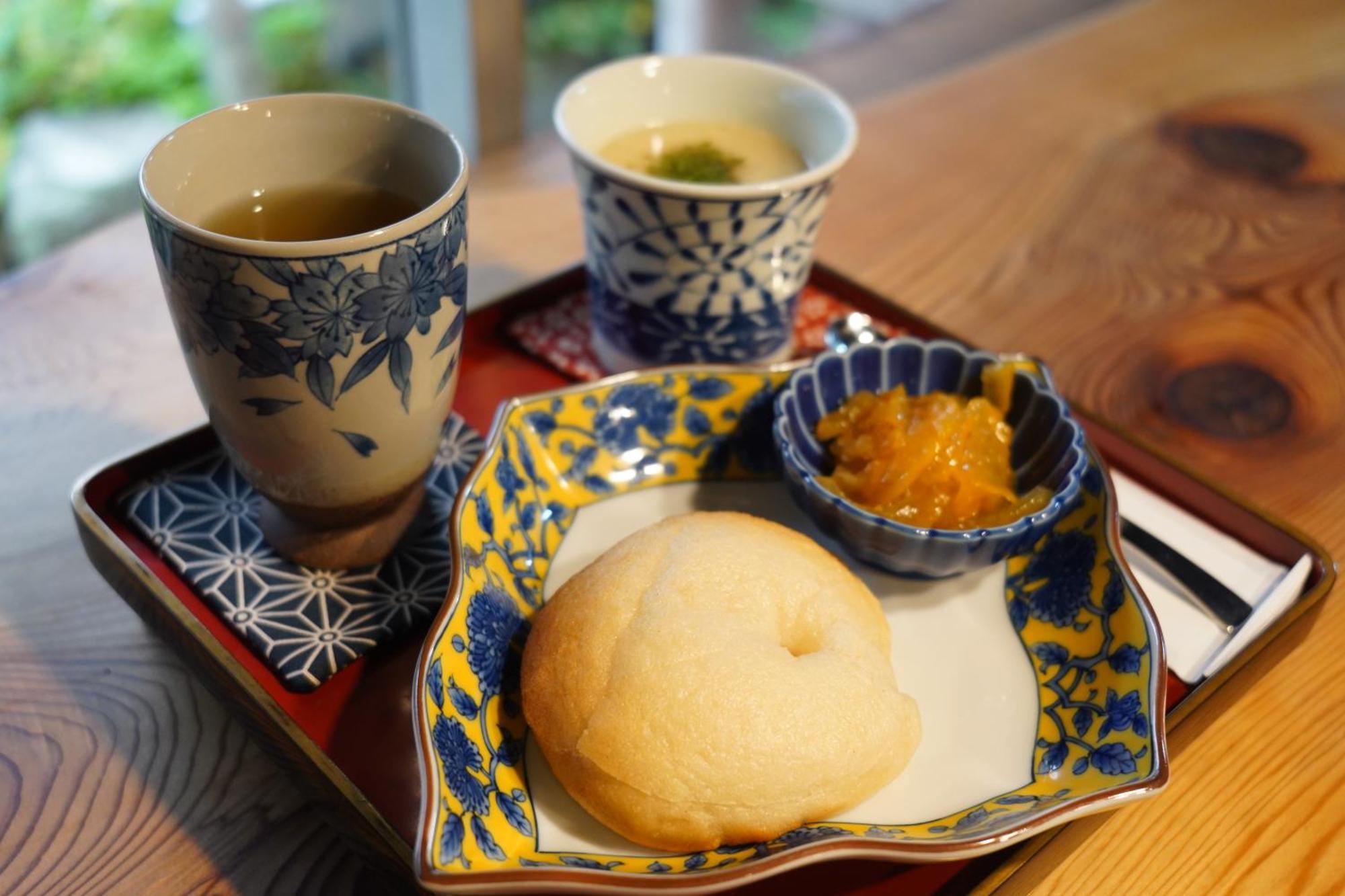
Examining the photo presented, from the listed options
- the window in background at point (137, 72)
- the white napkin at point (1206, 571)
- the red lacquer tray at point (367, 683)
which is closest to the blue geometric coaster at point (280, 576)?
the red lacquer tray at point (367, 683)

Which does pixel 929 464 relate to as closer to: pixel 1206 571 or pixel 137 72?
pixel 1206 571

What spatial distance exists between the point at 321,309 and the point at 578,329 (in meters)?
0.61

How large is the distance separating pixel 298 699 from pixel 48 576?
1.17 ft

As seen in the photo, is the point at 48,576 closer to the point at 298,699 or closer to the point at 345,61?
the point at 298,699

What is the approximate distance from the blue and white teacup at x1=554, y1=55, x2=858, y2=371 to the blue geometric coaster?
32cm

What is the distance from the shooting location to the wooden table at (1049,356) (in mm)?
902

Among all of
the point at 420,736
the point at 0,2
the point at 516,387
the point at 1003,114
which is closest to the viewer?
the point at 420,736

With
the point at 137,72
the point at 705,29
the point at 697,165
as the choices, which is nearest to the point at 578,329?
the point at 697,165

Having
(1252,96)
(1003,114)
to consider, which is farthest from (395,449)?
(1252,96)

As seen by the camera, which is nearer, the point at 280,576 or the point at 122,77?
the point at 280,576

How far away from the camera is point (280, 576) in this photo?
1030mm

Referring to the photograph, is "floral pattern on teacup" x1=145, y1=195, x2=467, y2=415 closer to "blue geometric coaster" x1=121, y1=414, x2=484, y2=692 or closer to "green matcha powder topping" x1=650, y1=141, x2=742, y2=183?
"blue geometric coaster" x1=121, y1=414, x2=484, y2=692

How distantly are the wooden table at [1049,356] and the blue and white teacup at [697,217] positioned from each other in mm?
314

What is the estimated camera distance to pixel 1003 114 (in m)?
2.12
